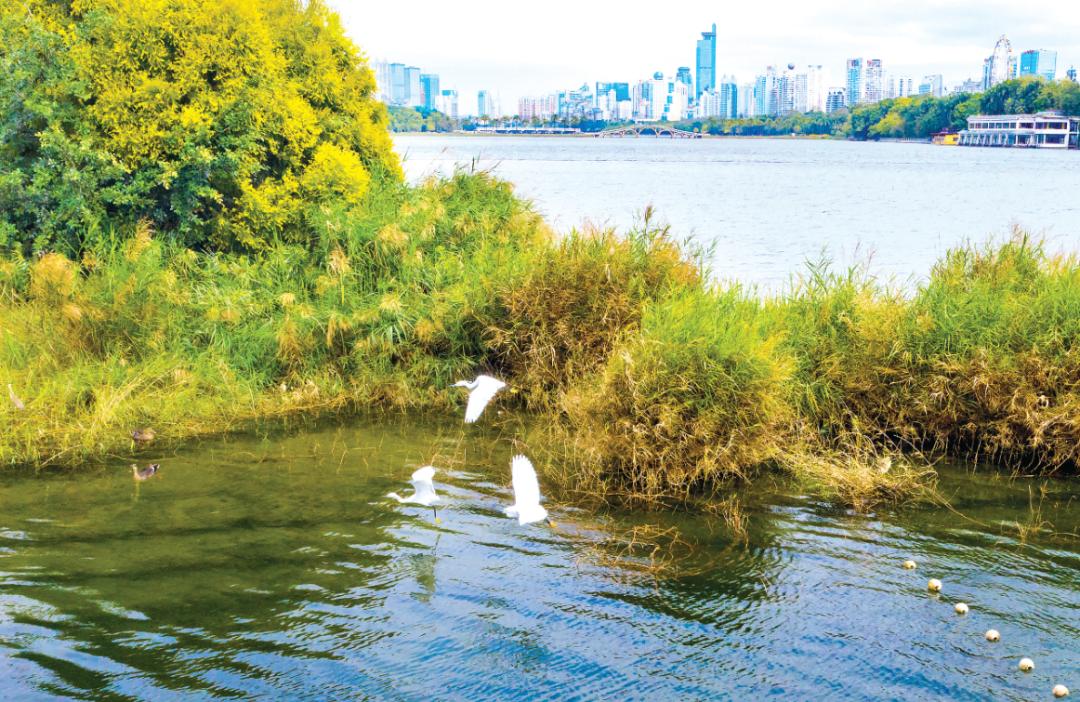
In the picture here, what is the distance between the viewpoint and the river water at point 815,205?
78.2 ft

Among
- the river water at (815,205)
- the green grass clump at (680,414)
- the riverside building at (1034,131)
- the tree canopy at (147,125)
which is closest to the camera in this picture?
the green grass clump at (680,414)

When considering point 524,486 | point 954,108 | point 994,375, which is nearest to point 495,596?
point 524,486

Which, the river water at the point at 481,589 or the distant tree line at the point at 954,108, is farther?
the distant tree line at the point at 954,108

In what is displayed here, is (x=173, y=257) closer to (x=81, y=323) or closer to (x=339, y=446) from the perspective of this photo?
(x=81, y=323)

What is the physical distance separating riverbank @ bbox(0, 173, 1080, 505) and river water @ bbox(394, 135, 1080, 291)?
1.58m

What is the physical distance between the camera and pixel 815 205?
134 ft

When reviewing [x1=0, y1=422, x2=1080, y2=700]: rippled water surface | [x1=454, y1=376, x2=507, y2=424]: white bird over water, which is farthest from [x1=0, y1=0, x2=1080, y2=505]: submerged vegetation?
[x1=454, y1=376, x2=507, y2=424]: white bird over water

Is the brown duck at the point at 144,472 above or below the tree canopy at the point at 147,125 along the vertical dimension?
below

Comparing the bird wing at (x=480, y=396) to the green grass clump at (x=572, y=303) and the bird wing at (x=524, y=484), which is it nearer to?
the bird wing at (x=524, y=484)

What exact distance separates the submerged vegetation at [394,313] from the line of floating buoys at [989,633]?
4.79 feet

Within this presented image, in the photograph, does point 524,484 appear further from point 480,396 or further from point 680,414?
point 680,414

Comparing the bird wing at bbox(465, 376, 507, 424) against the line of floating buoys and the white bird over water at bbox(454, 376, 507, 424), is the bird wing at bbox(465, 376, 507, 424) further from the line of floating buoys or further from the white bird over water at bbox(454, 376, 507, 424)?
the line of floating buoys

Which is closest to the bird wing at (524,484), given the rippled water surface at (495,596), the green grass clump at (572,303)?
the rippled water surface at (495,596)

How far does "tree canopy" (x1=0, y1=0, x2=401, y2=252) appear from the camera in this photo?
12.0m
